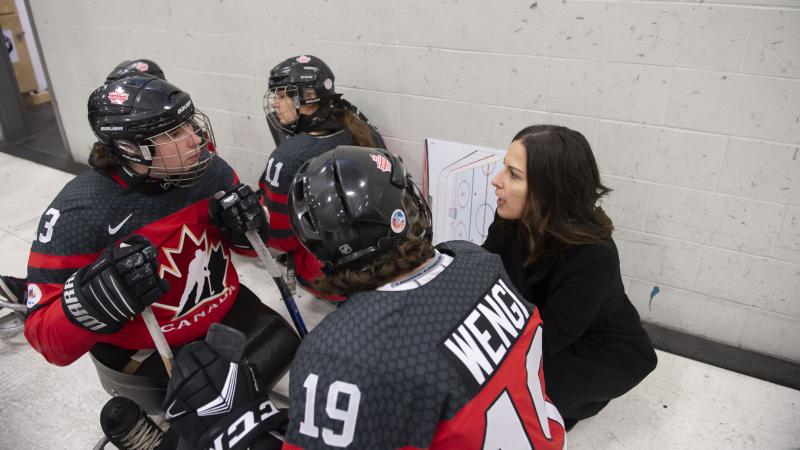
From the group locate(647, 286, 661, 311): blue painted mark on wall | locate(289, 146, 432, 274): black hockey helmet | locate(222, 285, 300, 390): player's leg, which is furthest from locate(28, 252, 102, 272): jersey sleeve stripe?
locate(647, 286, 661, 311): blue painted mark on wall

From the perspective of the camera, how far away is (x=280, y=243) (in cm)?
236

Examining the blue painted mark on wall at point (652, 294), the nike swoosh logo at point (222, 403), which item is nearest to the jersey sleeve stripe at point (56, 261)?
the nike swoosh logo at point (222, 403)

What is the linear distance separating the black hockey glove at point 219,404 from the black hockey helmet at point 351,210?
1.14 ft

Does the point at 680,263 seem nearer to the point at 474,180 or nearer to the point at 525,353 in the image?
the point at 474,180

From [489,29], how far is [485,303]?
1.58 metres

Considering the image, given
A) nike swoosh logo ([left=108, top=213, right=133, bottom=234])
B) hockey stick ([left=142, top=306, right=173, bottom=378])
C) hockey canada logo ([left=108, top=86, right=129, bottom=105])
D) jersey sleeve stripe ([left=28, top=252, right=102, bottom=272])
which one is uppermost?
hockey canada logo ([left=108, top=86, right=129, bottom=105])

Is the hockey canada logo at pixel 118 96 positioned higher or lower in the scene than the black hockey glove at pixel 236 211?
higher

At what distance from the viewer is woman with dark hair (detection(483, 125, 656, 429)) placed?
1515 mm

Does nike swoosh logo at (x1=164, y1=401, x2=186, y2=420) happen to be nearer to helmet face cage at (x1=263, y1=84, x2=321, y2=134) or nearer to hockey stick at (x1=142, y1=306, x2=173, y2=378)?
hockey stick at (x1=142, y1=306, x2=173, y2=378)

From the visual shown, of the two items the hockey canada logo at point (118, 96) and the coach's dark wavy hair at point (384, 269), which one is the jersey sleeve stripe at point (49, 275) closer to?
the hockey canada logo at point (118, 96)

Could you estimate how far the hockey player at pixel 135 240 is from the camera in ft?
4.43

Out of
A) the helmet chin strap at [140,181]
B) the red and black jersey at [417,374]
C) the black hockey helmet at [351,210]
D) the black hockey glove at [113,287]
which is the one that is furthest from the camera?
the helmet chin strap at [140,181]

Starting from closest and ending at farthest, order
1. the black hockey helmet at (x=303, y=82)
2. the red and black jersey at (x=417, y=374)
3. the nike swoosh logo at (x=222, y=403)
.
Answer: the red and black jersey at (x=417, y=374), the nike swoosh logo at (x=222, y=403), the black hockey helmet at (x=303, y=82)

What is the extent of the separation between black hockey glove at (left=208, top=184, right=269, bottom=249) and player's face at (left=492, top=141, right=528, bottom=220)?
2.53 ft
